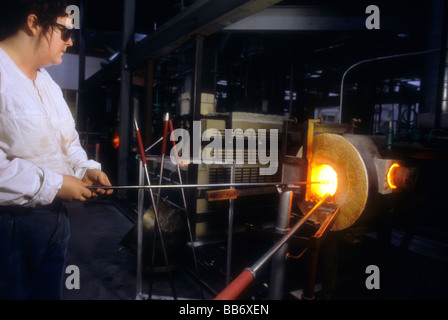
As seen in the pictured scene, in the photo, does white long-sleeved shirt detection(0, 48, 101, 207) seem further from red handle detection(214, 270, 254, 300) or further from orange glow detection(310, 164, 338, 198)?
orange glow detection(310, 164, 338, 198)

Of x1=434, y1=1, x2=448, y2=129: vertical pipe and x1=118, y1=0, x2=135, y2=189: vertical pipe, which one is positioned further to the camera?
x1=118, y1=0, x2=135, y2=189: vertical pipe

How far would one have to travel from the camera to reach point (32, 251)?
5.28 ft

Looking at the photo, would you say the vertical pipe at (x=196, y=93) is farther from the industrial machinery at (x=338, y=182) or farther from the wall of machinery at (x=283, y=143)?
the industrial machinery at (x=338, y=182)

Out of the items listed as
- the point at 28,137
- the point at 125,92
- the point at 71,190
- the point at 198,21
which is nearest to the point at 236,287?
the point at 71,190

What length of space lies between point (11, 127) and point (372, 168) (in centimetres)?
257

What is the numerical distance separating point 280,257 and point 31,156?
5.64 ft

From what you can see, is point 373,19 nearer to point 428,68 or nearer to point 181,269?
point 428,68

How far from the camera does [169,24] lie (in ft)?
16.5

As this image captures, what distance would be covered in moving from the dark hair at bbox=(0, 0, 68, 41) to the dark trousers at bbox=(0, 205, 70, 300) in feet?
3.20

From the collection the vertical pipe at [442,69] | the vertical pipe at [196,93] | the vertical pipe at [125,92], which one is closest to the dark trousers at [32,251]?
the vertical pipe at [196,93]

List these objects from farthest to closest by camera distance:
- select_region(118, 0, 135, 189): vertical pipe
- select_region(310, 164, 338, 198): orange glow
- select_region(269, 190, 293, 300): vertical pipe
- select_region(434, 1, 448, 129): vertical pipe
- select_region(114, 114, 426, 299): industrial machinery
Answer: select_region(118, 0, 135, 189): vertical pipe → select_region(434, 1, 448, 129): vertical pipe → select_region(310, 164, 338, 198): orange glow → select_region(114, 114, 426, 299): industrial machinery → select_region(269, 190, 293, 300): vertical pipe

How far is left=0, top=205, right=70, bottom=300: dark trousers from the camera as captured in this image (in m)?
1.50

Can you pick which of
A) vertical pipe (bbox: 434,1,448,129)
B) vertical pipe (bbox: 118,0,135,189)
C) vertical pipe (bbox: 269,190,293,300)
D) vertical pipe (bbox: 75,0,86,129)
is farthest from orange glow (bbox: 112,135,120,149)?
vertical pipe (bbox: 434,1,448,129)
